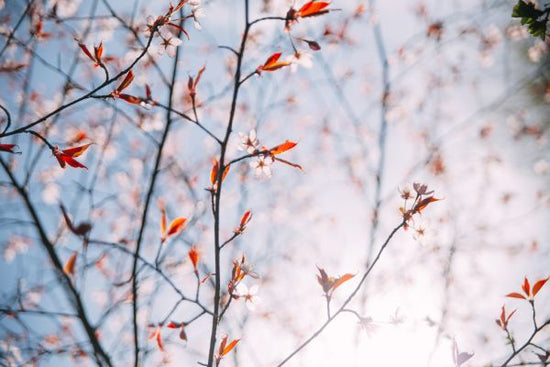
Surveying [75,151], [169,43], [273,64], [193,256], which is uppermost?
[169,43]

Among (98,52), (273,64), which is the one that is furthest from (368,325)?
(98,52)

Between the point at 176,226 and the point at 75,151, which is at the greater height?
the point at 75,151

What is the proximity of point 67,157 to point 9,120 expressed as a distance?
0.74ft

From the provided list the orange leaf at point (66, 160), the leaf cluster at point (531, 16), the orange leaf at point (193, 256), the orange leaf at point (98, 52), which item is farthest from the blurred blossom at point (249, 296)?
the leaf cluster at point (531, 16)

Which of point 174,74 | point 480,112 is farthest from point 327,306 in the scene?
point 480,112

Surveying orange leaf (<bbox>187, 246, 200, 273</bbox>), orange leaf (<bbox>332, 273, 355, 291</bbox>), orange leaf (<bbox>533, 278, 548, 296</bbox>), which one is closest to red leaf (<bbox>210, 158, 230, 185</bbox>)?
orange leaf (<bbox>187, 246, 200, 273</bbox>)

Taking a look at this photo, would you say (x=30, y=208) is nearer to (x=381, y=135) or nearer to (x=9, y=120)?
(x=9, y=120)

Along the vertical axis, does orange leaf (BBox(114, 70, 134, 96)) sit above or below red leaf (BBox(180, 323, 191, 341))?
above

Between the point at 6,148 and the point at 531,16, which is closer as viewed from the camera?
the point at 6,148

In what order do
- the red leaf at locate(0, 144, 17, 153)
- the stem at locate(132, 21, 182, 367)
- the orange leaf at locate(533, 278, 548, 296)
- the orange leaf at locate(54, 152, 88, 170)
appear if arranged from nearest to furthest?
the red leaf at locate(0, 144, 17, 153) < the orange leaf at locate(54, 152, 88, 170) < the orange leaf at locate(533, 278, 548, 296) < the stem at locate(132, 21, 182, 367)

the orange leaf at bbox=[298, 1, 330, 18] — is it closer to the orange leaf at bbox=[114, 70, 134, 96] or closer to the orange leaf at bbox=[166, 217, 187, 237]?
the orange leaf at bbox=[114, 70, 134, 96]

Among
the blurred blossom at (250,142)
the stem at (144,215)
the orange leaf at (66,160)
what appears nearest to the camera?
the orange leaf at (66,160)

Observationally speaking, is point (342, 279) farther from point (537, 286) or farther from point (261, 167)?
point (537, 286)

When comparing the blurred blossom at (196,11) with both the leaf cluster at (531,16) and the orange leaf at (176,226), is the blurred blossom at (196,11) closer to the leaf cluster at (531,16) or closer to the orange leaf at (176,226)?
the orange leaf at (176,226)
